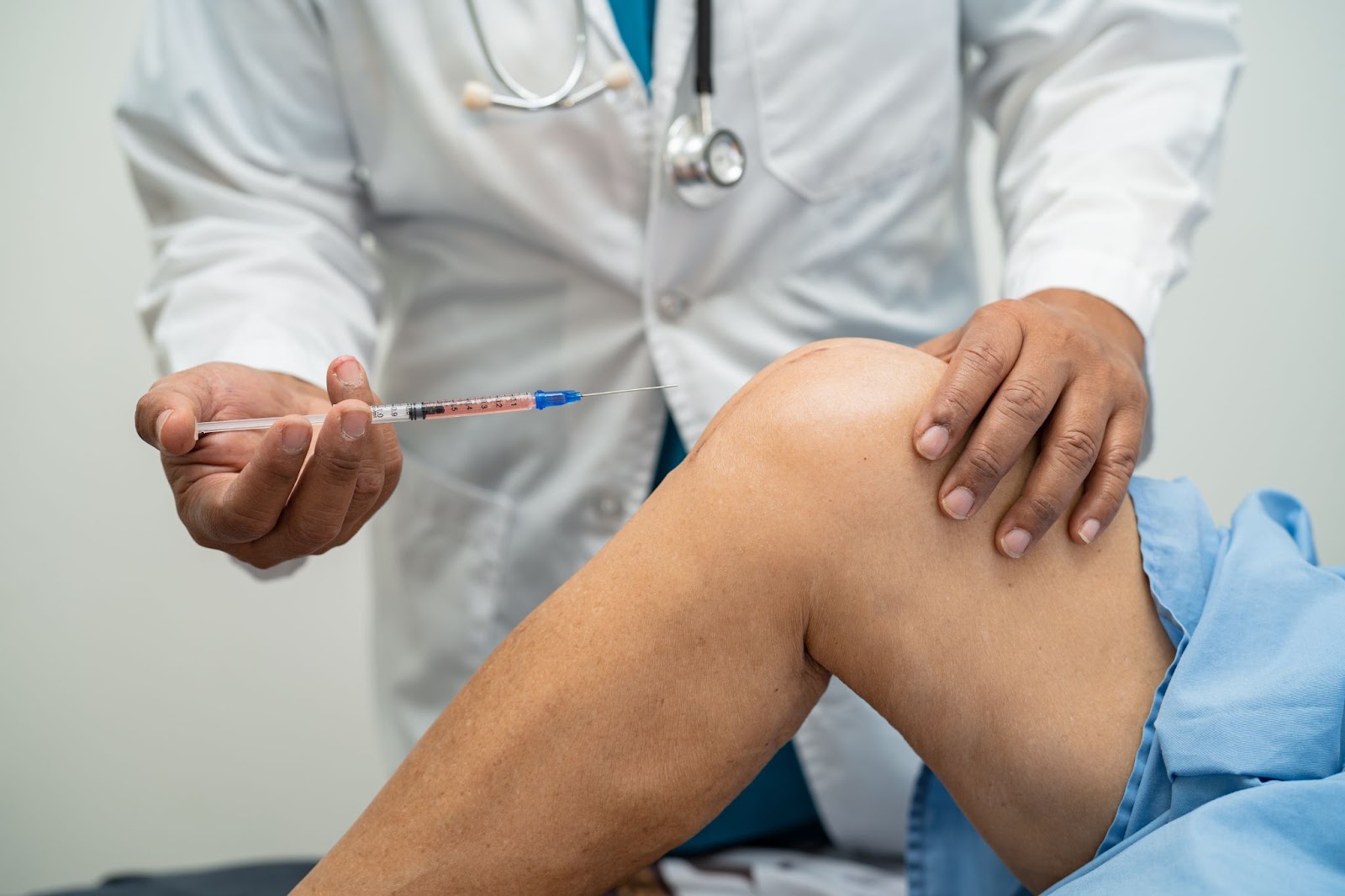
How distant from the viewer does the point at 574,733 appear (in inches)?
22.4

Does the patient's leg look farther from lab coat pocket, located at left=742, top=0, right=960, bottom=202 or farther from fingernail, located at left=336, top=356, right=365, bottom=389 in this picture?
lab coat pocket, located at left=742, top=0, right=960, bottom=202

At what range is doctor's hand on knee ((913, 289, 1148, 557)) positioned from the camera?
1.99 ft

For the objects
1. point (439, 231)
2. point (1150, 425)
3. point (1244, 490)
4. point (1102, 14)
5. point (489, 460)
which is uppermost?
point (1102, 14)

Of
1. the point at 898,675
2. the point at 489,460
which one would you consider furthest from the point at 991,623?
the point at 489,460

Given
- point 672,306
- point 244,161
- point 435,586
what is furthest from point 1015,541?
point 244,161

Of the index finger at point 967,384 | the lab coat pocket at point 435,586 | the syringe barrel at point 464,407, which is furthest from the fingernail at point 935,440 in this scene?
the lab coat pocket at point 435,586

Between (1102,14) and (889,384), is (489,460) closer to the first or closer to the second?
(889,384)

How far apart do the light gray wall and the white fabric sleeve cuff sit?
3.18ft

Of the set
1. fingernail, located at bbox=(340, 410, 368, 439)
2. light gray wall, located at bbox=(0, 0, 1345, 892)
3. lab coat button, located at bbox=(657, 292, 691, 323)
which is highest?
fingernail, located at bbox=(340, 410, 368, 439)

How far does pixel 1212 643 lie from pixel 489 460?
72cm

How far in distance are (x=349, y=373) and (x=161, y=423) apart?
13 cm

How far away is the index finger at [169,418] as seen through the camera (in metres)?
0.66

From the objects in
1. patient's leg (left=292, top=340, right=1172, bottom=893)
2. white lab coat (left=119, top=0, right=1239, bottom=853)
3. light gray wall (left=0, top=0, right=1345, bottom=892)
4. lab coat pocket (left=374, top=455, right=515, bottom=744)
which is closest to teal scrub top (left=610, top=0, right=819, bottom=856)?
white lab coat (left=119, top=0, right=1239, bottom=853)

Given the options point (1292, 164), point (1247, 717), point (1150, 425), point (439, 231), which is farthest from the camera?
point (1292, 164)
